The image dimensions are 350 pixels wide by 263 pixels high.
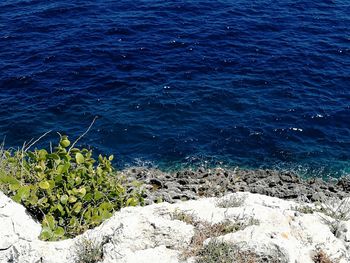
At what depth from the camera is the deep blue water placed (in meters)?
33.6

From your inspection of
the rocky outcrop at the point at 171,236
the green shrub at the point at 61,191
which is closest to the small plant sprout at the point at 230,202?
the rocky outcrop at the point at 171,236

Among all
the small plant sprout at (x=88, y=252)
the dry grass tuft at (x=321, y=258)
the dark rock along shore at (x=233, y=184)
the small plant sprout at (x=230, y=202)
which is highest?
the small plant sprout at (x=88, y=252)

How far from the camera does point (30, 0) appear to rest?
5656 centimetres

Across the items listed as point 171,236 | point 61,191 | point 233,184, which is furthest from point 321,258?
point 233,184

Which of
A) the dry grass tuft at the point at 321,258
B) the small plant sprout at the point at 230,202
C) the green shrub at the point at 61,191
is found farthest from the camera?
the small plant sprout at the point at 230,202

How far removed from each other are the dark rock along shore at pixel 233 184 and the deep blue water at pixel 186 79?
1.95 meters

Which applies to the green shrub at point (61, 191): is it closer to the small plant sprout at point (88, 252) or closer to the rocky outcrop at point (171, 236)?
the rocky outcrop at point (171, 236)

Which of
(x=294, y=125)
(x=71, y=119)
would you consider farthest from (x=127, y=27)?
(x=294, y=125)

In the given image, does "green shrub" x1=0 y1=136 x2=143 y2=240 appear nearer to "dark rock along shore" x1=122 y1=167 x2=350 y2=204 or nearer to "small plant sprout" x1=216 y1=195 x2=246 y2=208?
"small plant sprout" x1=216 y1=195 x2=246 y2=208

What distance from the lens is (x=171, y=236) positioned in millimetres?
14164

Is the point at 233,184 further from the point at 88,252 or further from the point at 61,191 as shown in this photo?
the point at 88,252

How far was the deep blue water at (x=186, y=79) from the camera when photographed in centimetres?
3359

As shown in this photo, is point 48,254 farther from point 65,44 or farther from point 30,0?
point 30,0

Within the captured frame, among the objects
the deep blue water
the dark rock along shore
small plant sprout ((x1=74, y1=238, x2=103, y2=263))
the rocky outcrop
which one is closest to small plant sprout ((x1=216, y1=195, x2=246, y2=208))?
the rocky outcrop
